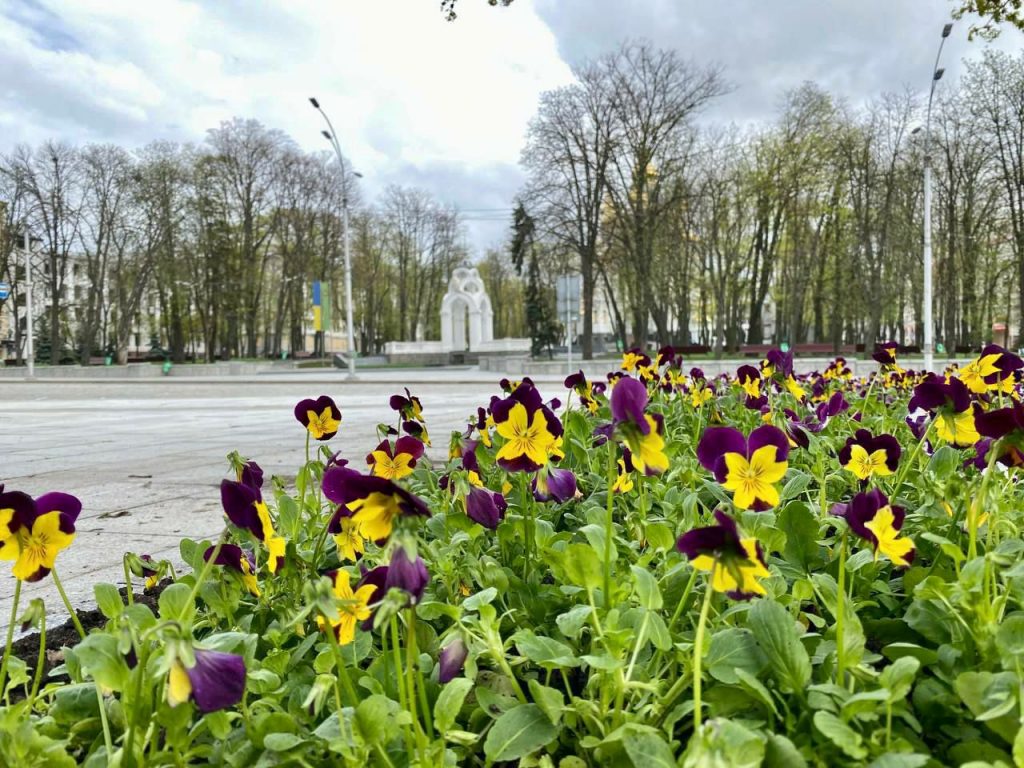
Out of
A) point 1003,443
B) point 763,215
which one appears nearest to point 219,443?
point 1003,443

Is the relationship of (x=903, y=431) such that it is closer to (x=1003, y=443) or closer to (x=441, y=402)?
(x=1003, y=443)

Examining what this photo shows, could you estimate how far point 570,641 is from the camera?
4.83ft

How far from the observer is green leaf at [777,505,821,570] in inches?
66.4

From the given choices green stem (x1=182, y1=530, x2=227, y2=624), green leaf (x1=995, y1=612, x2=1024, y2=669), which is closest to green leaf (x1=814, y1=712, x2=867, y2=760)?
green leaf (x1=995, y1=612, x2=1024, y2=669)

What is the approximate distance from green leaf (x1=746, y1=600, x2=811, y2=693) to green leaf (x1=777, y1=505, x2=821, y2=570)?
21.4 inches

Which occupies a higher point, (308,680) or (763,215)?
(763,215)

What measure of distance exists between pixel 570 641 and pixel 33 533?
944 millimetres

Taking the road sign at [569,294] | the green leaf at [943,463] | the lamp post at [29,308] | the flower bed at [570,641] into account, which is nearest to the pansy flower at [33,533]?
the flower bed at [570,641]

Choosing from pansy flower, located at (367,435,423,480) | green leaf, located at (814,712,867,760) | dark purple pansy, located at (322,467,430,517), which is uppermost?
dark purple pansy, located at (322,467,430,517)

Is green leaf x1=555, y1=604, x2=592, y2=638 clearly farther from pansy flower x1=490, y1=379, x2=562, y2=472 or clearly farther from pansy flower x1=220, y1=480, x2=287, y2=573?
pansy flower x1=220, y1=480, x2=287, y2=573

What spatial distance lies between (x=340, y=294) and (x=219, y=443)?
161 ft

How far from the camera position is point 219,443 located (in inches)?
301

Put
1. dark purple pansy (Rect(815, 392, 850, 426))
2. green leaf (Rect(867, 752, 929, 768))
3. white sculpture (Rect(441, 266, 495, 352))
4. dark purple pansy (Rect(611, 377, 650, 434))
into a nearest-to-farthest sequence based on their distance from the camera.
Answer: green leaf (Rect(867, 752, 929, 768)) < dark purple pansy (Rect(611, 377, 650, 434)) < dark purple pansy (Rect(815, 392, 850, 426)) < white sculpture (Rect(441, 266, 495, 352))

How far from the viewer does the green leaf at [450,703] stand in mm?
1104
